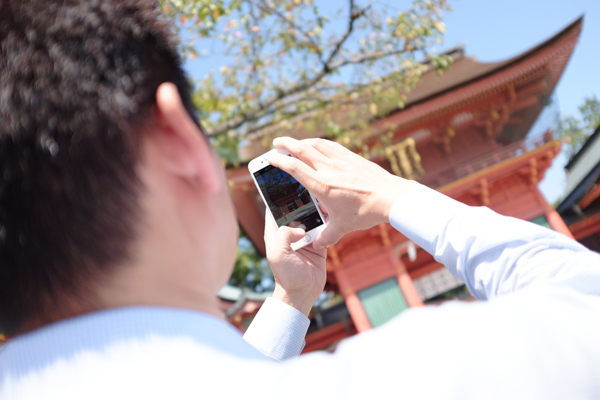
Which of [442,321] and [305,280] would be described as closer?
[442,321]

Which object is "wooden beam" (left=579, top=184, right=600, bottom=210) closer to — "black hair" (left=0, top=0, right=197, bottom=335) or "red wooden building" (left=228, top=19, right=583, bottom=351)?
"red wooden building" (left=228, top=19, right=583, bottom=351)

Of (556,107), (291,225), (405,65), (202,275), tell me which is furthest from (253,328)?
(556,107)

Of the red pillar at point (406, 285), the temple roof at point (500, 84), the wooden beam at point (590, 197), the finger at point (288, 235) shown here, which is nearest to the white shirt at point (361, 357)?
the finger at point (288, 235)

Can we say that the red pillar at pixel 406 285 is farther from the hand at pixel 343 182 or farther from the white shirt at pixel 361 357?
the white shirt at pixel 361 357

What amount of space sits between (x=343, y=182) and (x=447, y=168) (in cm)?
885

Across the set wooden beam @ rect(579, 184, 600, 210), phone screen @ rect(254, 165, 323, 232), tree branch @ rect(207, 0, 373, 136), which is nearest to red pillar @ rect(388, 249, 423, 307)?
tree branch @ rect(207, 0, 373, 136)

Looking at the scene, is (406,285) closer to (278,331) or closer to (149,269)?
(278,331)

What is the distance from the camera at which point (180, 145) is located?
1.99 ft

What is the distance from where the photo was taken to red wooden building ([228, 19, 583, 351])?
25.3ft

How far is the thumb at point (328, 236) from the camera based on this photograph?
115 centimetres

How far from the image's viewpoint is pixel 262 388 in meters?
0.45

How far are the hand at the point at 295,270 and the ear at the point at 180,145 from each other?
0.64 metres

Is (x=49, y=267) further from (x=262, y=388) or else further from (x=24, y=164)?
(x=262, y=388)

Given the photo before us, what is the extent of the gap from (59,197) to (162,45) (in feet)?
1.03
